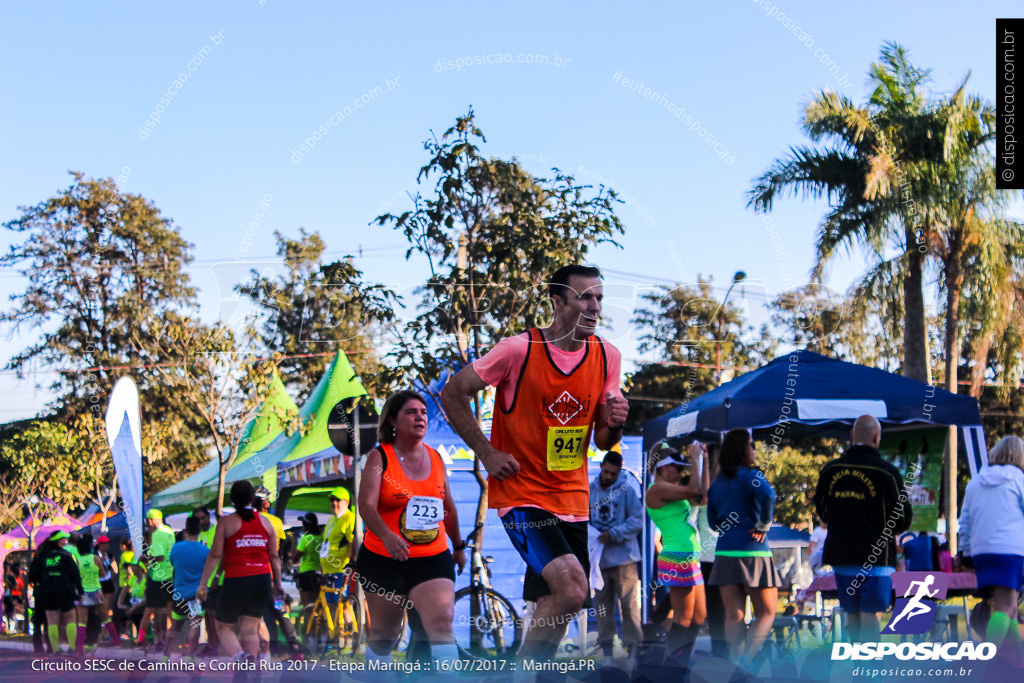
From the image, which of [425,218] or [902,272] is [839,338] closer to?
[902,272]

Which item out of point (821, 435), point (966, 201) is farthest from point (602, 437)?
point (966, 201)

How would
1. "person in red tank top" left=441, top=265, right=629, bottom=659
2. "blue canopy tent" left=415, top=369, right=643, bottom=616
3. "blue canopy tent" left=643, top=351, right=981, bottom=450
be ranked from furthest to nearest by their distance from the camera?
1. "blue canopy tent" left=415, top=369, right=643, bottom=616
2. "blue canopy tent" left=643, top=351, right=981, bottom=450
3. "person in red tank top" left=441, top=265, right=629, bottom=659

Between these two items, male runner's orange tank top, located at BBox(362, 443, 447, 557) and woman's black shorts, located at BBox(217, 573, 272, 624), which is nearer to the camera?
male runner's orange tank top, located at BBox(362, 443, 447, 557)

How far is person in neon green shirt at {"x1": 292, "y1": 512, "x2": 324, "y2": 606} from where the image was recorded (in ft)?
39.2

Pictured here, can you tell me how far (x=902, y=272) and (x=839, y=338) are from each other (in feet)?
42.8

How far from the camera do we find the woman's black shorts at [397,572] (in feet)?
18.0

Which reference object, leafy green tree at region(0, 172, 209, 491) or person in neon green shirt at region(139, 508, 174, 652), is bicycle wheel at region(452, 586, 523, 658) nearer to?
person in neon green shirt at region(139, 508, 174, 652)

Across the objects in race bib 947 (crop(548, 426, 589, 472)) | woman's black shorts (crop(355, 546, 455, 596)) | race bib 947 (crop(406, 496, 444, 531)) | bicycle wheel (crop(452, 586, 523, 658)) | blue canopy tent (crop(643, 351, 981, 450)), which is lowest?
bicycle wheel (crop(452, 586, 523, 658))

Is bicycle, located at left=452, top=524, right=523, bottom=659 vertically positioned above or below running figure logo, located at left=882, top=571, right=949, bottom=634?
below

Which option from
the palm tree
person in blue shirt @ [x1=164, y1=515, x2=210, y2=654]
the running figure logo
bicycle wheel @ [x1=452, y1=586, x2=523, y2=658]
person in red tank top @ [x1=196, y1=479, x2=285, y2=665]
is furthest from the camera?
the palm tree

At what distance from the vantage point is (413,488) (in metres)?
5.67

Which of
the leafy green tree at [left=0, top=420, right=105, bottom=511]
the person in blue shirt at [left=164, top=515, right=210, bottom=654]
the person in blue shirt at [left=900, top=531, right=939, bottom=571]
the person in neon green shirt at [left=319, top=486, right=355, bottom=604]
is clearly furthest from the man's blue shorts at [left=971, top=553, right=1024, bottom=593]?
the leafy green tree at [left=0, top=420, right=105, bottom=511]

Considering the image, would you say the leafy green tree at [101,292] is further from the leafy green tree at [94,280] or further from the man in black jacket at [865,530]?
the man in black jacket at [865,530]

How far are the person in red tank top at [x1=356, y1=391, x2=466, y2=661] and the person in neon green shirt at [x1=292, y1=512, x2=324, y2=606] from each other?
632 centimetres
